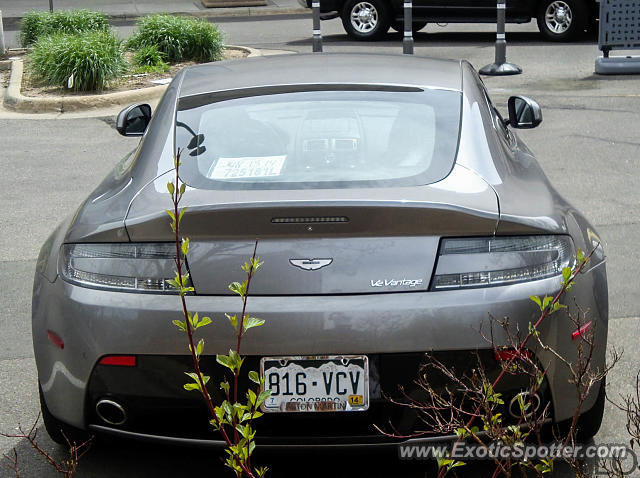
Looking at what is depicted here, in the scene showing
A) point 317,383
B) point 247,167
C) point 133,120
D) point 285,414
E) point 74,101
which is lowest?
point 74,101

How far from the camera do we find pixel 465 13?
18656 millimetres

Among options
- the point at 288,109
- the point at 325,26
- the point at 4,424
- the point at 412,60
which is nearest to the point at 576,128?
the point at 412,60

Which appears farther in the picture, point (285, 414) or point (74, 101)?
point (74, 101)

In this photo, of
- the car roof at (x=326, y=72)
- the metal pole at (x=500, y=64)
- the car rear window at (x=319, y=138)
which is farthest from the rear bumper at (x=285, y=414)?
the metal pole at (x=500, y=64)

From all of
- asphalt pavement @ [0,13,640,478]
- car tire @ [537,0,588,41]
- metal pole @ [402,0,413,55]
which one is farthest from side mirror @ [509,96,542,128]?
car tire @ [537,0,588,41]

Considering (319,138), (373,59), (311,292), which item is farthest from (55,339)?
(373,59)

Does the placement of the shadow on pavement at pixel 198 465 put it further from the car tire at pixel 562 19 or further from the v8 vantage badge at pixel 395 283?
the car tire at pixel 562 19

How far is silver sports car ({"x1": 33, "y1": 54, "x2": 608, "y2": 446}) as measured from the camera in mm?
3488

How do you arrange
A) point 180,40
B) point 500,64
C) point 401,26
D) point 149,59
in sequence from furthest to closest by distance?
point 401,26, point 180,40, point 149,59, point 500,64

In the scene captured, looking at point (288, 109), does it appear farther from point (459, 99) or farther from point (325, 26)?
point (325, 26)

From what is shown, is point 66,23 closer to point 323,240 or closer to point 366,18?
point 366,18

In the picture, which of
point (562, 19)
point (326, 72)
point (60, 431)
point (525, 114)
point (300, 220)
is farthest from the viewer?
point (562, 19)

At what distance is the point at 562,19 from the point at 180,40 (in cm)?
653

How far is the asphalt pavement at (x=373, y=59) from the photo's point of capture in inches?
166
